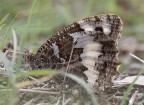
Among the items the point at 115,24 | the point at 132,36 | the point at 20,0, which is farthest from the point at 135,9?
the point at 115,24

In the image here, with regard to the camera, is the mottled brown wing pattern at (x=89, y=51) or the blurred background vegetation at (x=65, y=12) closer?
the mottled brown wing pattern at (x=89, y=51)

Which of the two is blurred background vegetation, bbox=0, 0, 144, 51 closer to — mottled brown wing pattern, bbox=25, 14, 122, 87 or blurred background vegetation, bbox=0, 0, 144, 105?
blurred background vegetation, bbox=0, 0, 144, 105

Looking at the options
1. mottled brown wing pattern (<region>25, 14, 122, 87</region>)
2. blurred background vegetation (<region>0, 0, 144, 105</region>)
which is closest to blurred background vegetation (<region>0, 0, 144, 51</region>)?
blurred background vegetation (<region>0, 0, 144, 105</region>)

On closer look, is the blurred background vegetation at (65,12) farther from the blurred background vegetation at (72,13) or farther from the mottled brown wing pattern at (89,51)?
the mottled brown wing pattern at (89,51)

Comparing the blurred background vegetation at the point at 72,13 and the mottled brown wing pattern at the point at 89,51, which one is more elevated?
the blurred background vegetation at the point at 72,13

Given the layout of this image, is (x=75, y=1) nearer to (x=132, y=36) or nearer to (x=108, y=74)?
(x=132, y=36)

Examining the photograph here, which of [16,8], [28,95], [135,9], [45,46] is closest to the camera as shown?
[28,95]

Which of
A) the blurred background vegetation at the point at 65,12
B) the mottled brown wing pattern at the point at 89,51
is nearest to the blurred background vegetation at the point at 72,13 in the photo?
the blurred background vegetation at the point at 65,12

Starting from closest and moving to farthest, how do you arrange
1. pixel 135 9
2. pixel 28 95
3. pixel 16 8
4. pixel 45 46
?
pixel 28 95
pixel 45 46
pixel 16 8
pixel 135 9
